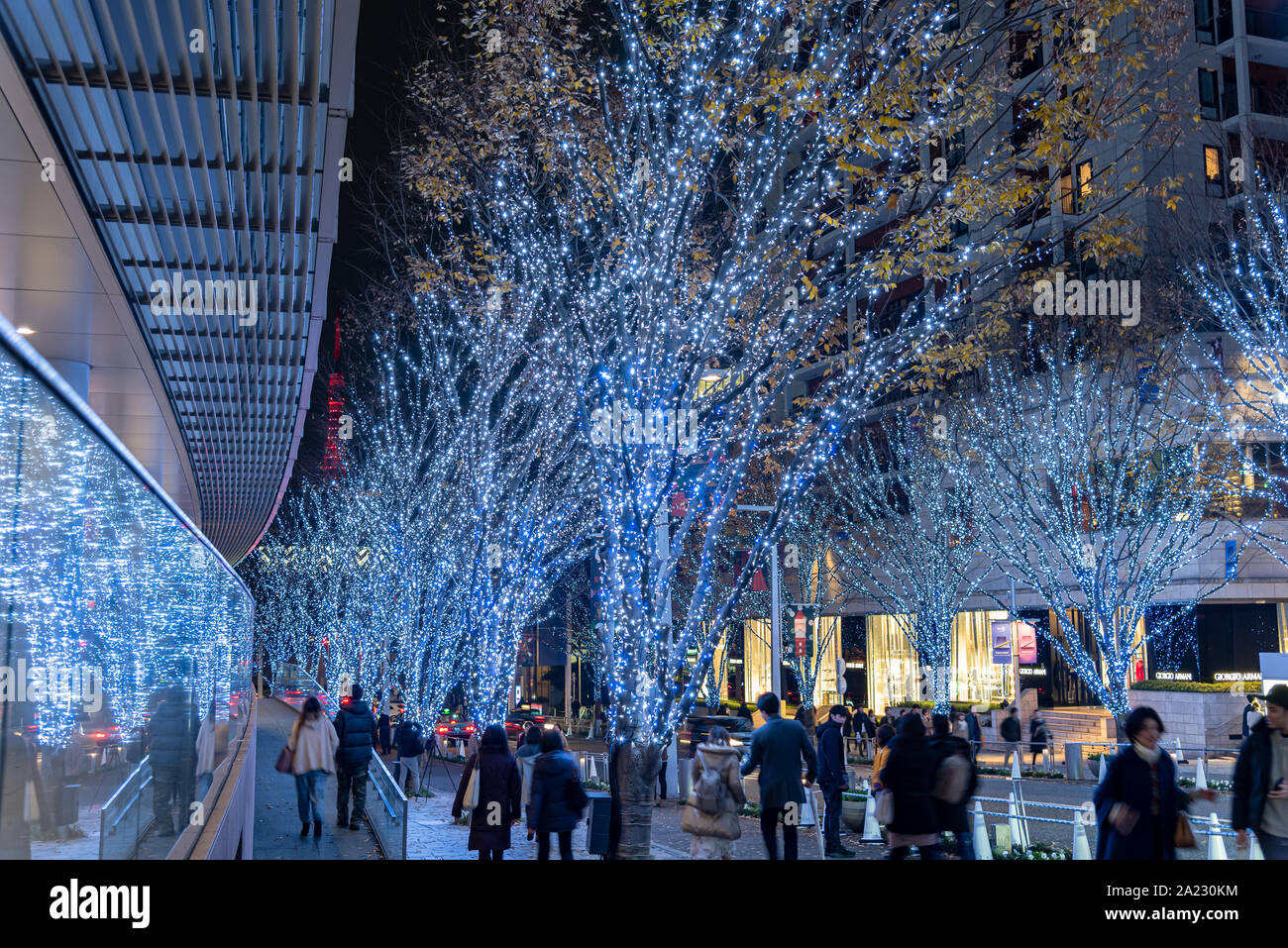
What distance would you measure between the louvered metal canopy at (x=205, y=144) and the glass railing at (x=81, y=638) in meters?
3.36

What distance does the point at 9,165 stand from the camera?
9609 mm

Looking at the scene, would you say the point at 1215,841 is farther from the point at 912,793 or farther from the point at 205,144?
the point at 205,144

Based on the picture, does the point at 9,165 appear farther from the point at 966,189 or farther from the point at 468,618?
the point at 468,618

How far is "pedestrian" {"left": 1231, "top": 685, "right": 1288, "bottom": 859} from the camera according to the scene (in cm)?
659

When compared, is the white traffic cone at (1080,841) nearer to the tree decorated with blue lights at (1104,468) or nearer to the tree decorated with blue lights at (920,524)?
the tree decorated with blue lights at (1104,468)

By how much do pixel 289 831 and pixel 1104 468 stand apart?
17.4m

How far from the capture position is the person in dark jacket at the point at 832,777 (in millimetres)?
11938

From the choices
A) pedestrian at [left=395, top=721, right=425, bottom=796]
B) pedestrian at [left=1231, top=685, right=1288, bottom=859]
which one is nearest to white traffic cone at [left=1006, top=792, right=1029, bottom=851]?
pedestrian at [left=1231, top=685, right=1288, bottom=859]

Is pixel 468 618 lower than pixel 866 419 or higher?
lower

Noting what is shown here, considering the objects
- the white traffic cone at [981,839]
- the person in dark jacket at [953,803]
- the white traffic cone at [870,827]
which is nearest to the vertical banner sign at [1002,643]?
the white traffic cone at [870,827]

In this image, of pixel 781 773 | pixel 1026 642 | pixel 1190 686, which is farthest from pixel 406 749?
pixel 1190 686
